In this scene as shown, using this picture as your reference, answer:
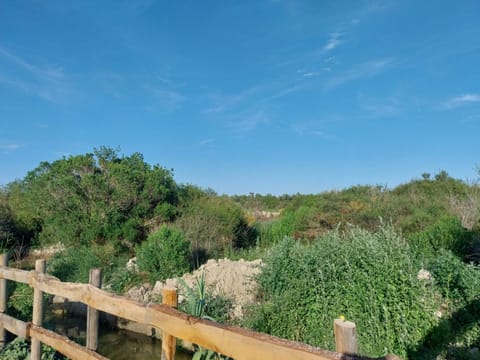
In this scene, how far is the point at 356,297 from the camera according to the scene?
5.14 meters

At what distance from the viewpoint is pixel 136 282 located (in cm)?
957

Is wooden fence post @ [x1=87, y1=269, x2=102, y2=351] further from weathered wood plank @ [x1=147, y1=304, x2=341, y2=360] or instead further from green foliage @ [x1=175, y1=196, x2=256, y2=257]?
green foliage @ [x1=175, y1=196, x2=256, y2=257]

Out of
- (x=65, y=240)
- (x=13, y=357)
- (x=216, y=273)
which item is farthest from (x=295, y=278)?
(x=65, y=240)

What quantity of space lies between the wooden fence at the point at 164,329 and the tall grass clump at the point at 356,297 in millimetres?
2883

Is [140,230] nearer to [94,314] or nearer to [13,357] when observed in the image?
[13,357]

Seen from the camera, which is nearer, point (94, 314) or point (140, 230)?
point (94, 314)

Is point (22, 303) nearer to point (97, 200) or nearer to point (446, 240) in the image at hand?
point (97, 200)

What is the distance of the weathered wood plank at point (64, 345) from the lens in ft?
11.8

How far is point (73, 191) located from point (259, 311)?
34.8 feet

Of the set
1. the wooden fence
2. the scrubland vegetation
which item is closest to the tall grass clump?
the scrubland vegetation

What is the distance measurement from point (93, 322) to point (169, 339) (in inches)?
54.0

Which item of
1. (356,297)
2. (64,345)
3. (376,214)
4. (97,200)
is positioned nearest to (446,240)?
(376,214)

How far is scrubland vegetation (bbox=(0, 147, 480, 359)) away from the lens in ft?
16.4

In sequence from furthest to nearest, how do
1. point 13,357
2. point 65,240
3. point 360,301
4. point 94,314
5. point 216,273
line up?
point 65,240 < point 216,273 < point 360,301 < point 13,357 < point 94,314
